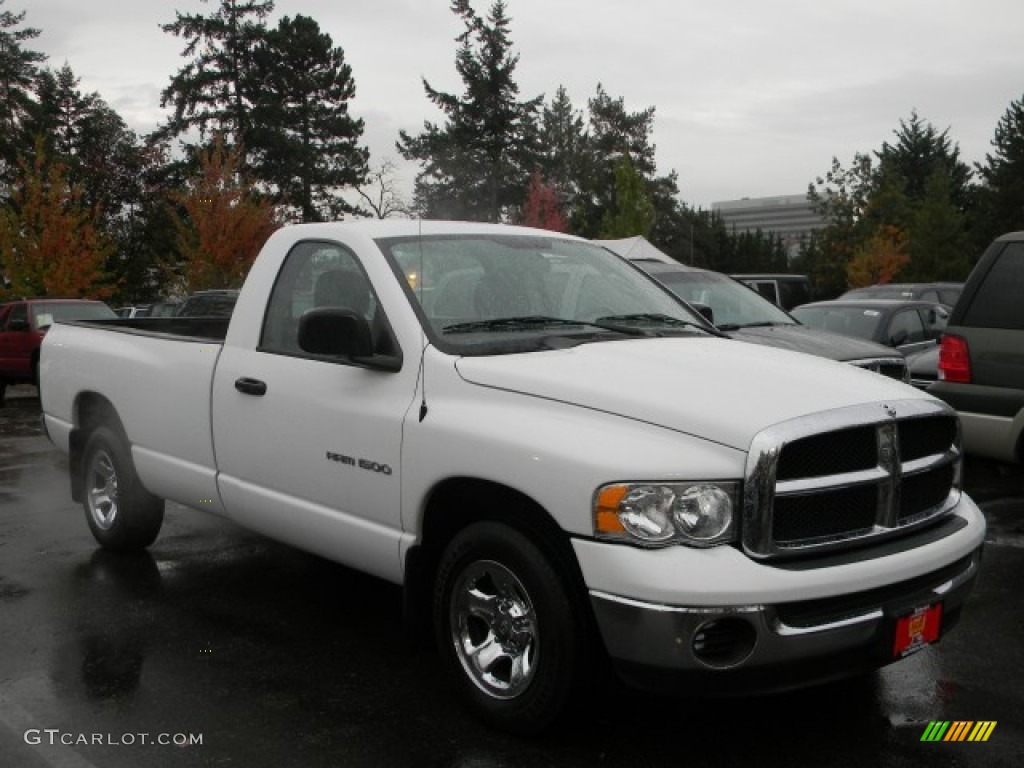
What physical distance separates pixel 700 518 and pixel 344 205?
174 ft

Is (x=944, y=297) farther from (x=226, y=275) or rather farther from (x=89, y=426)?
(x=226, y=275)

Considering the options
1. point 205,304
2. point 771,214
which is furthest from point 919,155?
point 771,214

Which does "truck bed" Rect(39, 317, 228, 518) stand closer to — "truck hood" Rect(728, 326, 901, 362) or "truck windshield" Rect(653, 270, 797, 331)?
"truck hood" Rect(728, 326, 901, 362)

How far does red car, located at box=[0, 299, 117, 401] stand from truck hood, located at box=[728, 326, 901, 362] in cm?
1241

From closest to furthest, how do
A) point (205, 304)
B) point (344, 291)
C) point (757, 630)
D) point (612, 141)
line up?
point (757, 630), point (344, 291), point (205, 304), point (612, 141)

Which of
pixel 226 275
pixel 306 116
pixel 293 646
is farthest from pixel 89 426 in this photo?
pixel 306 116

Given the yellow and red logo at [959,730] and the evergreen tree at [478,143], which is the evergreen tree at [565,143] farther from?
the yellow and red logo at [959,730]

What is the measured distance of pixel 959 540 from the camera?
12.4 ft

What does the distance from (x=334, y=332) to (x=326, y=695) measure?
1.43m

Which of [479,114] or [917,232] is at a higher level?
[479,114]

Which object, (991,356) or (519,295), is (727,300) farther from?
(519,295)

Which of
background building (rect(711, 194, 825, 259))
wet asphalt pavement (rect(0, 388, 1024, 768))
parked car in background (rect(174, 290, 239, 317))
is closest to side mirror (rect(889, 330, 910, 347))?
wet asphalt pavement (rect(0, 388, 1024, 768))

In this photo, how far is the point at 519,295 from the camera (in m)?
4.58

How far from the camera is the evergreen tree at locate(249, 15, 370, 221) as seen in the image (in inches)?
2027
